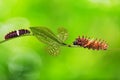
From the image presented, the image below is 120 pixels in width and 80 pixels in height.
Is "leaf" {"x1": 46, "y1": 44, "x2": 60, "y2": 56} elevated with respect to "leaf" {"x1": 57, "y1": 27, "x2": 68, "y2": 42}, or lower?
lower

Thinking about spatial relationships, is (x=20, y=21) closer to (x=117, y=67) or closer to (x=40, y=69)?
(x=40, y=69)

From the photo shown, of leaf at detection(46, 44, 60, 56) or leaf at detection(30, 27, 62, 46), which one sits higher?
leaf at detection(30, 27, 62, 46)

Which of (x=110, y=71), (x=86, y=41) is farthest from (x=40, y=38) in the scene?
(x=110, y=71)

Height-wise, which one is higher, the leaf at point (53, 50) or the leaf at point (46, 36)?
the leaf at point (46, 36)

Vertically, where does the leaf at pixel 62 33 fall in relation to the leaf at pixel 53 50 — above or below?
above
